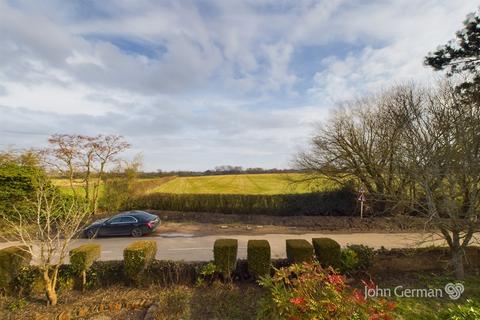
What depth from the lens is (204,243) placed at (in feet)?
44.8

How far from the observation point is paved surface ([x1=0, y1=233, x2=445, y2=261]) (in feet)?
37.8

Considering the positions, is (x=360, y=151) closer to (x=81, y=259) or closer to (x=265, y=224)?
(x=265, y=224)

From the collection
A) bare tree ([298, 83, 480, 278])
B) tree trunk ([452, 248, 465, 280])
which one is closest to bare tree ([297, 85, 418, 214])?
bare tree ([298, 83, 480, 278])

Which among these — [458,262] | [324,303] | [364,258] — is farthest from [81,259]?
[458,262]

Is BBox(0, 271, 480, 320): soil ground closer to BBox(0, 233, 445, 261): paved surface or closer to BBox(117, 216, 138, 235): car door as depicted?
BBox(0, 233, 445, 261): paved surface

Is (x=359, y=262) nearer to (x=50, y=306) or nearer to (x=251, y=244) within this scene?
(x=251, y=244)

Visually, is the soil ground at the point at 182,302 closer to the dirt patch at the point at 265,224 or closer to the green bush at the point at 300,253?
the green bush at the point at 300,253

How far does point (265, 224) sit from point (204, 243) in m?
5.29

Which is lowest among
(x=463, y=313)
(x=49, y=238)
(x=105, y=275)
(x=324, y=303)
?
(x=105, y=275)

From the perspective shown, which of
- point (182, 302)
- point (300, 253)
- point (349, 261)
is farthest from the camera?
point (349, 261)

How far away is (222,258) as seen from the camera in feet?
25.5

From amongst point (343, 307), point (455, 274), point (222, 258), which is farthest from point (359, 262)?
point (343, 307)

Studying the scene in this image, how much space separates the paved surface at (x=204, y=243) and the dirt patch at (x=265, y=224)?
3.19ft

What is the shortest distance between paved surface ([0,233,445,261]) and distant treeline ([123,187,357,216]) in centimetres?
374
